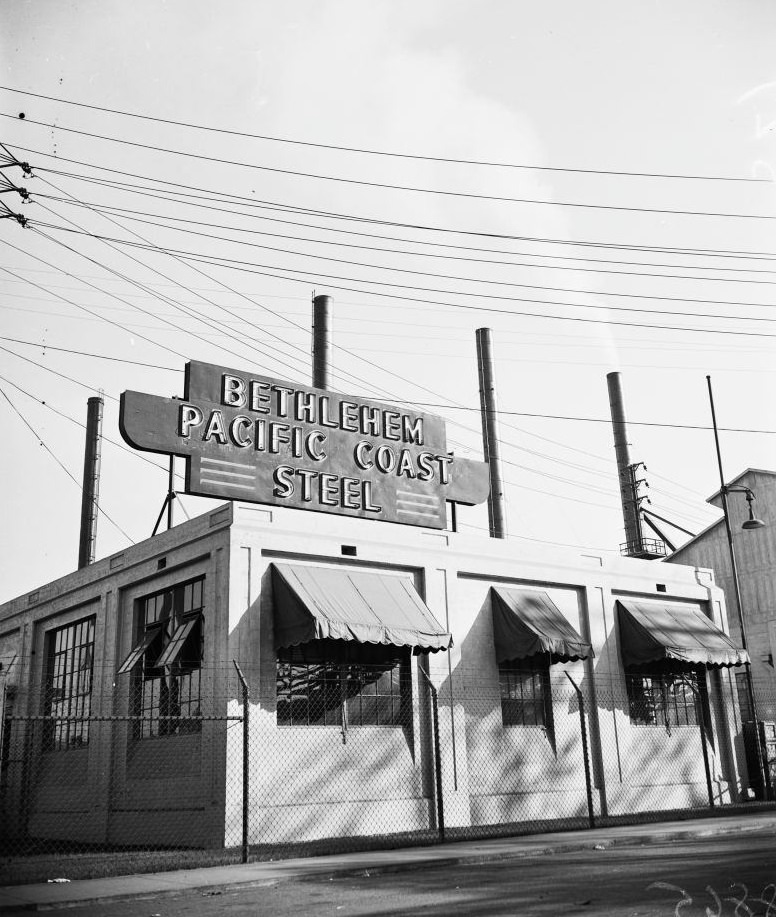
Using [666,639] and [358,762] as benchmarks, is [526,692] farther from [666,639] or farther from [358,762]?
[358,762]

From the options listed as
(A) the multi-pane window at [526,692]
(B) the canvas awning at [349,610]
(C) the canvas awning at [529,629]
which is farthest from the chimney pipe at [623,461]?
(B) the canvas awning at [349,610]

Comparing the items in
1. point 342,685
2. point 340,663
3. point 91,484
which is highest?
point 91,484

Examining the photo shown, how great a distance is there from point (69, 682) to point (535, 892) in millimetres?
17928

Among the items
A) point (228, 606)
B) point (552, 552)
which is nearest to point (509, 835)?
point (228, 606)

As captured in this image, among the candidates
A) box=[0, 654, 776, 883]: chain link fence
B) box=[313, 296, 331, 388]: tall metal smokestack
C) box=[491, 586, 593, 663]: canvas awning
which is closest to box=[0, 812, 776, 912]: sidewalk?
box=[0, 654, 776, 883]: chain link fence

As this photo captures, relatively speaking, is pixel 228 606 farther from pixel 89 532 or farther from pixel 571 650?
pixel 89 532

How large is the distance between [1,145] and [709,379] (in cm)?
2333

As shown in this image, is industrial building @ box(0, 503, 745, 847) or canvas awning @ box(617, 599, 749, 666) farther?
canvas awning @ box(617, 599, 749, 666)

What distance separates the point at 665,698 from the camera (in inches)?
1010

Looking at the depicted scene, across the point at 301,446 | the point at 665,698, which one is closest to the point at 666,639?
the point at 665,698

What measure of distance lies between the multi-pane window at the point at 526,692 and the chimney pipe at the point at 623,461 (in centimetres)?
2240

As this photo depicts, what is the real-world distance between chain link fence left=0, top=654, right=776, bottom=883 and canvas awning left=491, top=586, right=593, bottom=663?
0.87m

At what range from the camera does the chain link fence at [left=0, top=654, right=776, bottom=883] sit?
59.5 feet

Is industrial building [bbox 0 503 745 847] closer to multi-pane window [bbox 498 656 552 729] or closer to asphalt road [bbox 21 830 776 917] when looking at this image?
multi-pane window [bbox 498 656 552 729]
